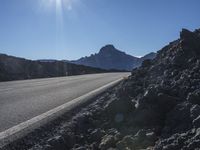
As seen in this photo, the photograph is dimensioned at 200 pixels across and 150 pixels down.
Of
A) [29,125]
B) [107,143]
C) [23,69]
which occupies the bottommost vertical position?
[107,143]

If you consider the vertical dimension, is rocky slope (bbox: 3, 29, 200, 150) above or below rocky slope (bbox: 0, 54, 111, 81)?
below

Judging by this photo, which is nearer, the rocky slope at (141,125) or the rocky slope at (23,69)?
the rocky slope at (141,125)

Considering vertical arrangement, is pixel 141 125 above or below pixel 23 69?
below

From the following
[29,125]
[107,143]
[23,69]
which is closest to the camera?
[107,143]

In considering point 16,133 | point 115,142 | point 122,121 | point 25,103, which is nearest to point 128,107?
point 122,121

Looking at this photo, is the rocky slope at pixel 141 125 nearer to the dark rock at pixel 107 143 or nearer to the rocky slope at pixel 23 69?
the dark rock at pixel 107 143

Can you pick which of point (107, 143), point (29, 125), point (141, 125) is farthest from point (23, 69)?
point (107, 143)

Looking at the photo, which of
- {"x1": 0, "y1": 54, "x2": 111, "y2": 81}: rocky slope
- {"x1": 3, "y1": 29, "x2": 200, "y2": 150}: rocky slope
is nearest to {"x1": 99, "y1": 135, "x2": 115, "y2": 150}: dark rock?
{"x1": 3, "y1": 29, "x2": 200, "y2": 150}: rocky slope

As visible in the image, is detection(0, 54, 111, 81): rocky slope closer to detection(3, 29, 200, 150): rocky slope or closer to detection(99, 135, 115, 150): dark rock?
detection(3, 29, 200, 150): rocky slope

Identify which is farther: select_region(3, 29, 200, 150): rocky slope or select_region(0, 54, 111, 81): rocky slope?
select_region(0, 54, 111, 81): rocky slope

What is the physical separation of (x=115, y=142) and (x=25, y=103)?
492cm

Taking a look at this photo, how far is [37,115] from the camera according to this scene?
8.20 meters

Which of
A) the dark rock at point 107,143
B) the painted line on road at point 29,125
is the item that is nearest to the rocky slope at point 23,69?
the painted line on road at point 29,125

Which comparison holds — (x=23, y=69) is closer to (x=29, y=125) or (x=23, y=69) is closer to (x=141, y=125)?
(x=29, y=125)
